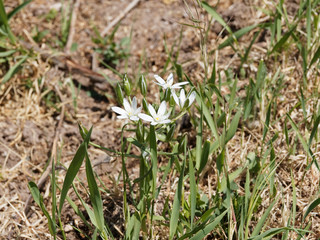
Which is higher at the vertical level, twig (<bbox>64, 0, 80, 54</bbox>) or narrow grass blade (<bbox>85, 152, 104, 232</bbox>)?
twig (<bbox>64, 0, 80, 54</bbox>)

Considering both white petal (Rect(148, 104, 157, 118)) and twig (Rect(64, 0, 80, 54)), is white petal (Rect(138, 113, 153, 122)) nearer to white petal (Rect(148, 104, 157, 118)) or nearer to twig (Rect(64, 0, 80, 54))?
white petal (Rect(148, 104, 157, 118))

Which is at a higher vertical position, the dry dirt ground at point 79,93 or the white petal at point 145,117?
the white petal at point 145,117

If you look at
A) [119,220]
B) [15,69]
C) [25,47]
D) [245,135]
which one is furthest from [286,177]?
[25,47]

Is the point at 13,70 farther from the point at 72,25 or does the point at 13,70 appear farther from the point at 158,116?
the point at 158,116

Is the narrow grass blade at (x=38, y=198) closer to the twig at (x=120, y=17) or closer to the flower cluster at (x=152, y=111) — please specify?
the flower cluster at (x=152, y=111)

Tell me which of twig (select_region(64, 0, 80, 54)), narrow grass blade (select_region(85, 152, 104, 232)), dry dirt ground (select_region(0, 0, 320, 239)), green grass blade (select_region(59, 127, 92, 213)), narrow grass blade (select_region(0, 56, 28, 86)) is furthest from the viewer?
twig (select_region(64, 0, 80, 54))

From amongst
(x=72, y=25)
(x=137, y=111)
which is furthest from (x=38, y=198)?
(x=72, y=25)

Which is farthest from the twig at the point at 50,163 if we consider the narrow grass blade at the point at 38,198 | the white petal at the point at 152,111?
the white petal at the point at 152,111

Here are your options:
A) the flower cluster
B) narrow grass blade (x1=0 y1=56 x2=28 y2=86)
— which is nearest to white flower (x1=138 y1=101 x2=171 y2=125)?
the flower cluster

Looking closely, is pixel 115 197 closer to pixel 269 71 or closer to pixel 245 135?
pixel 245 135
